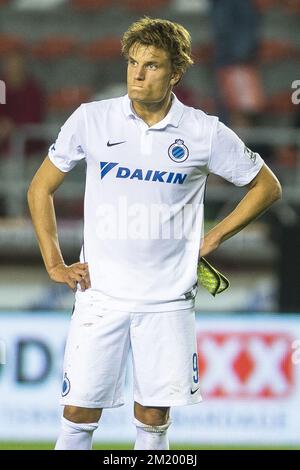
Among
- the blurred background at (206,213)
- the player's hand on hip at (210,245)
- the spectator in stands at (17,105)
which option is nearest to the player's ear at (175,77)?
the player's hand on hip at (210,245)

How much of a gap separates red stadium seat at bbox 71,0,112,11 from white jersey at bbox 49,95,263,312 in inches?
263

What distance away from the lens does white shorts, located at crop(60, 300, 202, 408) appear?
4195mm

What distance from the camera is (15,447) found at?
6.45 meters

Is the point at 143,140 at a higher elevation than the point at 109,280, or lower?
higher

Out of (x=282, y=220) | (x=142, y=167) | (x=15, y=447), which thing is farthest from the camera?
(x=282, y=220)

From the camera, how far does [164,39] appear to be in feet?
13.6

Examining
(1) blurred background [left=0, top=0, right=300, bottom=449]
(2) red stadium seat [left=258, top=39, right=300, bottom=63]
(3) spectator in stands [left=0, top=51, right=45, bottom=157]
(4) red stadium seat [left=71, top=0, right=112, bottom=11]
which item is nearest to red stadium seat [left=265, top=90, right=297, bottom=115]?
(1) blurred background [left=0, top=0, right=300, bottom=449]

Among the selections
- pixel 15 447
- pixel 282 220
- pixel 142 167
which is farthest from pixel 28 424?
pixel 142 167

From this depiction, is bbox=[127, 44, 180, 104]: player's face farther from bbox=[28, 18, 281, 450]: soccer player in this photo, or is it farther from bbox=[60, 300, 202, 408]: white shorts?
bbox=[60, 300, 202, 408]: white shorts

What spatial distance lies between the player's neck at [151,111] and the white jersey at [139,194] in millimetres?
24

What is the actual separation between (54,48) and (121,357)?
6.74 m

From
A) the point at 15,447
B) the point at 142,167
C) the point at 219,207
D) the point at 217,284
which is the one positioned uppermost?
the point at 142,167
